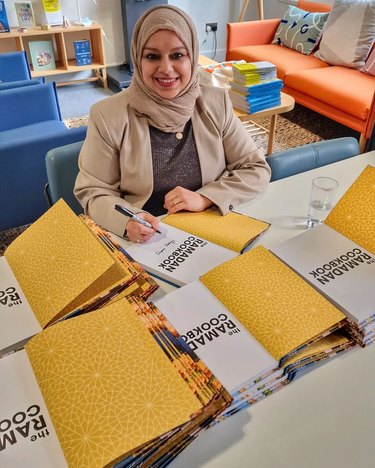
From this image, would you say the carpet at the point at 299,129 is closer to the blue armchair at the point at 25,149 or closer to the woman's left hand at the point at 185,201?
the blue armchair at the point at 25,149

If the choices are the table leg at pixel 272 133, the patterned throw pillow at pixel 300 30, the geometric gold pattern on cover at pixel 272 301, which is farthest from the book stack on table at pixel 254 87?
the geometric gold pattern on cover at pixel 272 301

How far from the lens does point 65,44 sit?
4629 mm

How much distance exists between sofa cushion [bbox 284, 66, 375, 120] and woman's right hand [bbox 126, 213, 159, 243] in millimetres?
2494

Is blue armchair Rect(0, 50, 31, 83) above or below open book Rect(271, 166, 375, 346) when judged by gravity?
below

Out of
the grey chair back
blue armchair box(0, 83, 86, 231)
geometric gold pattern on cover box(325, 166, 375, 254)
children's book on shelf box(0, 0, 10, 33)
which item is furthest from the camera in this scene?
children's book on shelf box(0, 0, 10, 33)

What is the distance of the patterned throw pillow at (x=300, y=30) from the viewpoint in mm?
3926

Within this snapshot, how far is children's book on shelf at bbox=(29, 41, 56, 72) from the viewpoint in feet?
14.4

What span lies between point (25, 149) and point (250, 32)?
10.4 feet

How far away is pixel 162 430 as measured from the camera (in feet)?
1.72

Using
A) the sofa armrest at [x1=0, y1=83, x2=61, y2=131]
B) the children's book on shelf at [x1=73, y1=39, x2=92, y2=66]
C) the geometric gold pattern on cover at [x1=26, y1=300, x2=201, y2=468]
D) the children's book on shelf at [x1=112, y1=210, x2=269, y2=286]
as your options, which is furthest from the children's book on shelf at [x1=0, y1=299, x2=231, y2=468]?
the children's book on shelf at [x1=73, y1=39, x2=92, y2=66]

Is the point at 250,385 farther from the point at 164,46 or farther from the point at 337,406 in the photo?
the point at 164,46

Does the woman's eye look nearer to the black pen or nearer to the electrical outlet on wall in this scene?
the black pen

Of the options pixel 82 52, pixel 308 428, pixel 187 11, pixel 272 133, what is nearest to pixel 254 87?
pixel 272 133

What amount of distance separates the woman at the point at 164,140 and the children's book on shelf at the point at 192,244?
0.06 meters
